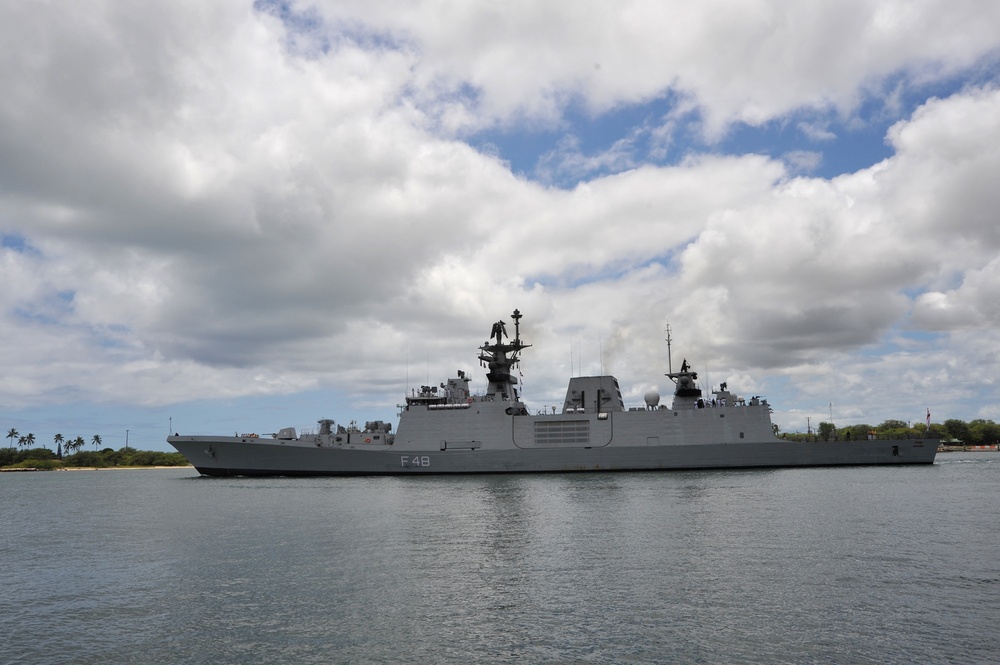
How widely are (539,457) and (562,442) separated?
5.96 ft

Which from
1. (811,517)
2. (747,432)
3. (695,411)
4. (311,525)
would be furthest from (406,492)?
(747,432)

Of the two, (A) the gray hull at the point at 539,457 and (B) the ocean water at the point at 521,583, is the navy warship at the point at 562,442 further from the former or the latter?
(B) the ocean water at the point at 521,583

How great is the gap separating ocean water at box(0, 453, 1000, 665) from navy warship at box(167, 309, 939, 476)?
49.7 feet

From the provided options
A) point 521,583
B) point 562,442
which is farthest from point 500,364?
point 521,583

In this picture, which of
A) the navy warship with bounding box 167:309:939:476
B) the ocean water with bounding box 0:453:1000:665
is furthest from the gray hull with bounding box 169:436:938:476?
the ocean water with bounding box 0:453:1000:665

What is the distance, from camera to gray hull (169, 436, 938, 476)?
3781 centimetres

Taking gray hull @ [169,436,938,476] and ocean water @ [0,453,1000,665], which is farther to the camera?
gray hull @ [169,436,938,476]

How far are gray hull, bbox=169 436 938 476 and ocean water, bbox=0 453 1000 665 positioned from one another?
1499cm

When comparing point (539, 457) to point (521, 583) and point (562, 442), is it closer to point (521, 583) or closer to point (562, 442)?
point (562, 442)

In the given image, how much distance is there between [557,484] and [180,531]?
17466 millimetres

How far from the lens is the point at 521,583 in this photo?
1146 centimetres

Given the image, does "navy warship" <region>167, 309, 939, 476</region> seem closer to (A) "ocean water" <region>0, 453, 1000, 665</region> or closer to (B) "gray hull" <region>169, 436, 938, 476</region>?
(B) "gray hull" <region>169, 436, 938, 476</region>

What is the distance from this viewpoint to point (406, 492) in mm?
28422

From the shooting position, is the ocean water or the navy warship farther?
the navy warship
